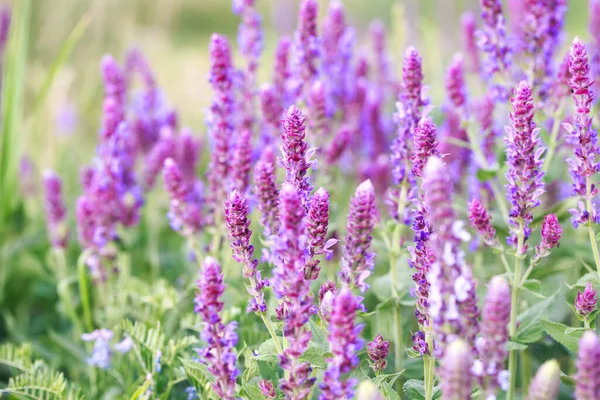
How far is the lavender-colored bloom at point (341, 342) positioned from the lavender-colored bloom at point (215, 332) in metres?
0.26

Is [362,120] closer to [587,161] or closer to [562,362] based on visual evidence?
[562,362]

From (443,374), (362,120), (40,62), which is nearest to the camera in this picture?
(443,374)

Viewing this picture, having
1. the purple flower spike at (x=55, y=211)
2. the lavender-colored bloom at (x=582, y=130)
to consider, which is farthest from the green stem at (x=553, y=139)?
the purple flower spike at (x=55, y=211)

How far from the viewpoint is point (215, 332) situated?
5.73 ft

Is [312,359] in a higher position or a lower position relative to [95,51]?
lower

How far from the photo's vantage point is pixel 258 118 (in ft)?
13.0

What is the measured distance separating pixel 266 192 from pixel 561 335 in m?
0.97

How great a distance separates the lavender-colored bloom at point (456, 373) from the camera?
4.41 ft

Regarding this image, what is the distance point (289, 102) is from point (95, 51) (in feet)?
18.6

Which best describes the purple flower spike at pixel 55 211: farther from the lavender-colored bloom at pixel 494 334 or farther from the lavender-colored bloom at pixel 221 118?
the lavender-colored bloom at pixel 494 334

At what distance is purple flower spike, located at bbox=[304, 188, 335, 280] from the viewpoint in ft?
6.15

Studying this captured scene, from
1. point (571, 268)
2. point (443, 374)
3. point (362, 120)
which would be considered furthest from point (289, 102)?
point (443, 374)

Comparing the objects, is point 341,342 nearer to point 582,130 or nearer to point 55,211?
point 582,130

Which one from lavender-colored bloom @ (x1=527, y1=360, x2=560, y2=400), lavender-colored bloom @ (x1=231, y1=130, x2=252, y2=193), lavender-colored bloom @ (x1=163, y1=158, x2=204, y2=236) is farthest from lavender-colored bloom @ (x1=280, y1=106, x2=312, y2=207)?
lavender-colored bloom @ (x1=163, y1=158, x2=204, y2=236)
